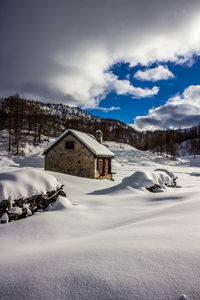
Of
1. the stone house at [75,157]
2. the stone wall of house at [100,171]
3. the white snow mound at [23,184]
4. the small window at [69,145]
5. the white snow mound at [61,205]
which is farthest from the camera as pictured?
the small window at [69,145]

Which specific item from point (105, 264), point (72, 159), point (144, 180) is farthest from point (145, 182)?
point (72, 159)

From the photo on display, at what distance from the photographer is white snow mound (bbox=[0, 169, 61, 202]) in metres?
5.77

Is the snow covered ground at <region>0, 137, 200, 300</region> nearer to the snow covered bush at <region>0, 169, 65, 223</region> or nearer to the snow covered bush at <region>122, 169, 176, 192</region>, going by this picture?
the snow covered bush at <region>0, 169, 65, 223</region>

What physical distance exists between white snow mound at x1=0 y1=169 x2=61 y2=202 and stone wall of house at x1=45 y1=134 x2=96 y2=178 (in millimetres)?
10553

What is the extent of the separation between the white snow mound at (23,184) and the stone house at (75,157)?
34.6ft

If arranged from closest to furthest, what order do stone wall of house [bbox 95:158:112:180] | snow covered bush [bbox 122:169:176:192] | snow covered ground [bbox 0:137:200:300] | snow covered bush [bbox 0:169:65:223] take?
snow covered ground [bbox 0:137:200:300]
snow covered bush [bbox 0:169:65:223]
snow covered bush [bbox 122:169:176:192]
stone wall of house [bbox 95:158:112:180]

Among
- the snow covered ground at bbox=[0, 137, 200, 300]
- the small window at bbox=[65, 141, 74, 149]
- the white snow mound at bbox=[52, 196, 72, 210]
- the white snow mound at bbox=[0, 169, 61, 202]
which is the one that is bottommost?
the white snow mound at bbox=[52, 196, 72, 210]

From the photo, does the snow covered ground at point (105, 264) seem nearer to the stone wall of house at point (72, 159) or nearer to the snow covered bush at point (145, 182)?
the snow covered bush at point (145, 182)

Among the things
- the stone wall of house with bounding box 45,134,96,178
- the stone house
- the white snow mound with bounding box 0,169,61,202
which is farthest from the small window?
the white snow mound with bounding box 0,169,61,202

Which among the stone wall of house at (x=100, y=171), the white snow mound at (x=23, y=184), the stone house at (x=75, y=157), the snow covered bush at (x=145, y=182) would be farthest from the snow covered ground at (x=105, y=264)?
the stone wall of house at (x=100, y=171)

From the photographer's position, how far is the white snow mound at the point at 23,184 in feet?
18.9

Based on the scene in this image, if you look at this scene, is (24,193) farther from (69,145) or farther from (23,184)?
(69,145)

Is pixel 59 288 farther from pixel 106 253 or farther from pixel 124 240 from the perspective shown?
pixel 124 240

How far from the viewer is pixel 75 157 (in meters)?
18.3
